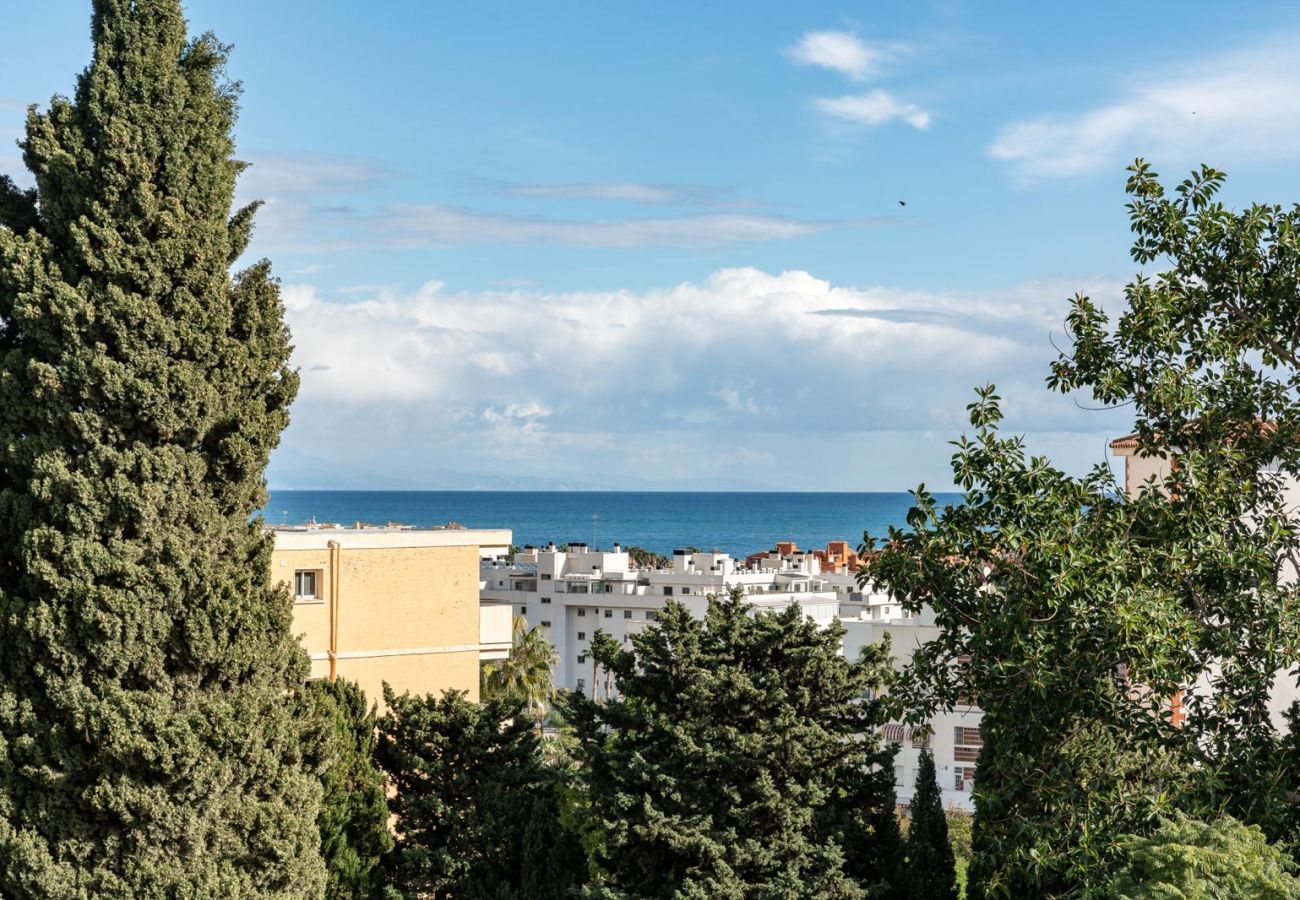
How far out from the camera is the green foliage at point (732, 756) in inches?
628

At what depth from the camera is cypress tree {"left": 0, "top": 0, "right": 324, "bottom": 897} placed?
14008 millimetres

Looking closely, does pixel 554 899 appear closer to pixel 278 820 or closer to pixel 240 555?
pixel 278 820

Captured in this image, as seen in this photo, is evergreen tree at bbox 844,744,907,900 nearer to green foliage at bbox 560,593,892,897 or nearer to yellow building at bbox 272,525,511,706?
green foliage at bbox 560,593,892,897

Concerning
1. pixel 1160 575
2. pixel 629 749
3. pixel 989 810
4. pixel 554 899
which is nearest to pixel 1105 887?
pixel 989 810

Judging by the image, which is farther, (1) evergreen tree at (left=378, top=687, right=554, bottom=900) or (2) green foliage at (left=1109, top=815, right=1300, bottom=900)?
(1) evergreen tree at (left=378, top=687, right=554, bottom=900)

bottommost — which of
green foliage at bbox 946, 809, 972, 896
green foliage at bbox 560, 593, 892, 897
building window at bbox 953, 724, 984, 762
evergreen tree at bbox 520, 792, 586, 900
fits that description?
green foliage at bbox 946, 809, 972, 896

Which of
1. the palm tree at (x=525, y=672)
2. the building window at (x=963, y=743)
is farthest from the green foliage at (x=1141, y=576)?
the building window at (x=963, y=743)

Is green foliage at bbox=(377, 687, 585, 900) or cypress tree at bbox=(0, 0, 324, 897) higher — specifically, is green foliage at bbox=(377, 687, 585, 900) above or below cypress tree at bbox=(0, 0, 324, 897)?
below

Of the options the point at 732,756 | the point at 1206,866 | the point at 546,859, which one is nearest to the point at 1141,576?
the point at 1206,866

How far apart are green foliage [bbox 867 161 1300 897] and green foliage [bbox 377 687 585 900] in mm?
6607

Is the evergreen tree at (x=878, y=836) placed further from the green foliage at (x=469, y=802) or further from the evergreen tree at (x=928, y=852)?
the green foliage at (x=469, y=802)

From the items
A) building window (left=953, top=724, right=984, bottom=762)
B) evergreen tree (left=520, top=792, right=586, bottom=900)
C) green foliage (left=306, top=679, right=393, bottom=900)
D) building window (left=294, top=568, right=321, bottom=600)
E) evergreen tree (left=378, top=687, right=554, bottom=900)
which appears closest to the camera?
green foliage (left=306, top=679, right=393, bottom=900)

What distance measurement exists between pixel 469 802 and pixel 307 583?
6.38 metres

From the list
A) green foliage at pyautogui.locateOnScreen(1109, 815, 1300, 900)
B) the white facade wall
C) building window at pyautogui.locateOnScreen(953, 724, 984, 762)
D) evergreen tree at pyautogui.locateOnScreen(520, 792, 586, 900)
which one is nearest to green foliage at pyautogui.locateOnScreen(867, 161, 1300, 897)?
green foliage at pyautogui.locateOnScreen(1109, 815, 1300, 900)
